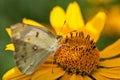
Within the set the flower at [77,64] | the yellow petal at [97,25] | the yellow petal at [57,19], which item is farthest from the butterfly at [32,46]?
the yellow petal at [97,25]

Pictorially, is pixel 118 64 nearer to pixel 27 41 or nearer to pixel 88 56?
pixel 88 56

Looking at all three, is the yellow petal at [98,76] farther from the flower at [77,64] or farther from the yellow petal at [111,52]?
the yellow petal at [111,52]

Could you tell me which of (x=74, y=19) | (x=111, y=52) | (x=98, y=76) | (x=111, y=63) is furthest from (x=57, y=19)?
(x=98, y=76)

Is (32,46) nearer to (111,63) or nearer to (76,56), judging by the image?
(76,56)

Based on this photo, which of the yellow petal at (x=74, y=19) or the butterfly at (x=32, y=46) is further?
the yellow petal at (x=74, y=19)

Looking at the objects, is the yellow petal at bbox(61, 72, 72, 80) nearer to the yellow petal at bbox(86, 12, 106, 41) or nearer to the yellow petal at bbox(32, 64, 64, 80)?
the yellow petal at bbox(32, 64, 64, 80)

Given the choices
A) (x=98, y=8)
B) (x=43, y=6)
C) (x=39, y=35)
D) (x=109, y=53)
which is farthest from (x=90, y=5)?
(x=39, y=35)

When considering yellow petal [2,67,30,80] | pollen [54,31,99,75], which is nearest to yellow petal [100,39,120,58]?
pollen [54,31,99,75]
